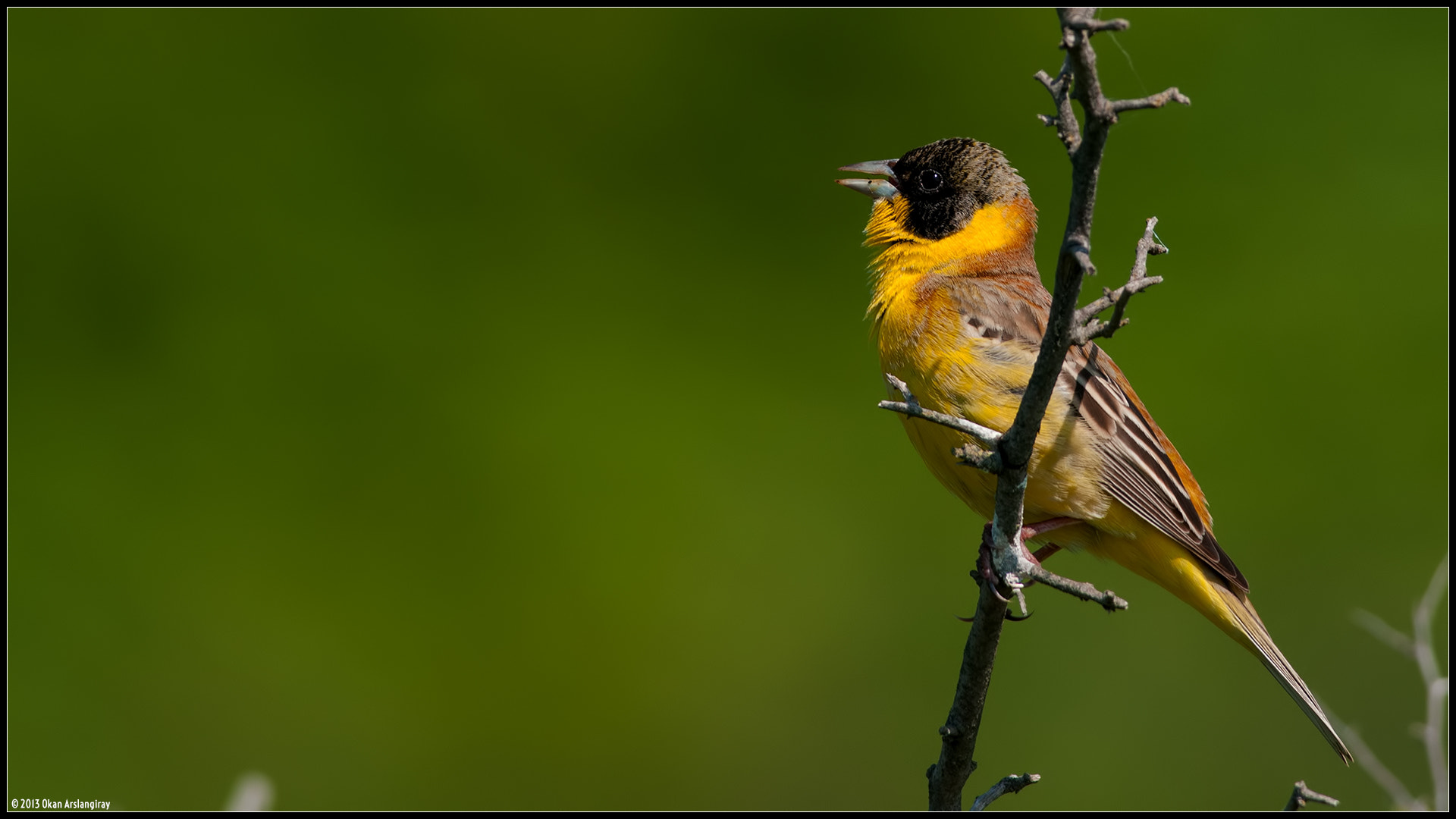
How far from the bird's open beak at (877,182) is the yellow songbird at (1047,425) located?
272mm

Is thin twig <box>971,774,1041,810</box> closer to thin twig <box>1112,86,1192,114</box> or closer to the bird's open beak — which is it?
thin twig <box>1112,86,1192,114</box>

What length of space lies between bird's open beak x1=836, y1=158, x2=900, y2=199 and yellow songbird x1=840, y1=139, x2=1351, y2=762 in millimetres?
272

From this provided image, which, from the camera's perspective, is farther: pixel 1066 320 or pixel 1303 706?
pixel 1303 706

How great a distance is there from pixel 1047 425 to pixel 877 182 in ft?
4.24

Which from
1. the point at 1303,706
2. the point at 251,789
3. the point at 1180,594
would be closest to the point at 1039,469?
the point at 1180,594

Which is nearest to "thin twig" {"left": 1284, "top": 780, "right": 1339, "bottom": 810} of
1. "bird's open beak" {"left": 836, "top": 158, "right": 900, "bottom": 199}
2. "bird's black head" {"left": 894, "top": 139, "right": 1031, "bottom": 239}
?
"bird's black head" {"left": 894, "top": 139, "right": 1031, "bottom": 239}

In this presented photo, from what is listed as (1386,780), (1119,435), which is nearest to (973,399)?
(1119,435)

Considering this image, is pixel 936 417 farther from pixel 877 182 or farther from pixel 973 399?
pixel 877 182

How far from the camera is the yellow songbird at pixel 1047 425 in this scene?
341 centimetres

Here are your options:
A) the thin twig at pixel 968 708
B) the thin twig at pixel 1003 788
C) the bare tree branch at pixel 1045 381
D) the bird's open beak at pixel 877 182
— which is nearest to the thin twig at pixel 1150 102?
the bare tree branch at pixel 1045 381

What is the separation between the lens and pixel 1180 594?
147 inches

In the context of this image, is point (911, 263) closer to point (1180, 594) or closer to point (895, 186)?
point (895, 186)

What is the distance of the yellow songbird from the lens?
341cm

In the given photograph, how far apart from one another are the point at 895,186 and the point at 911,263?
43 cm
